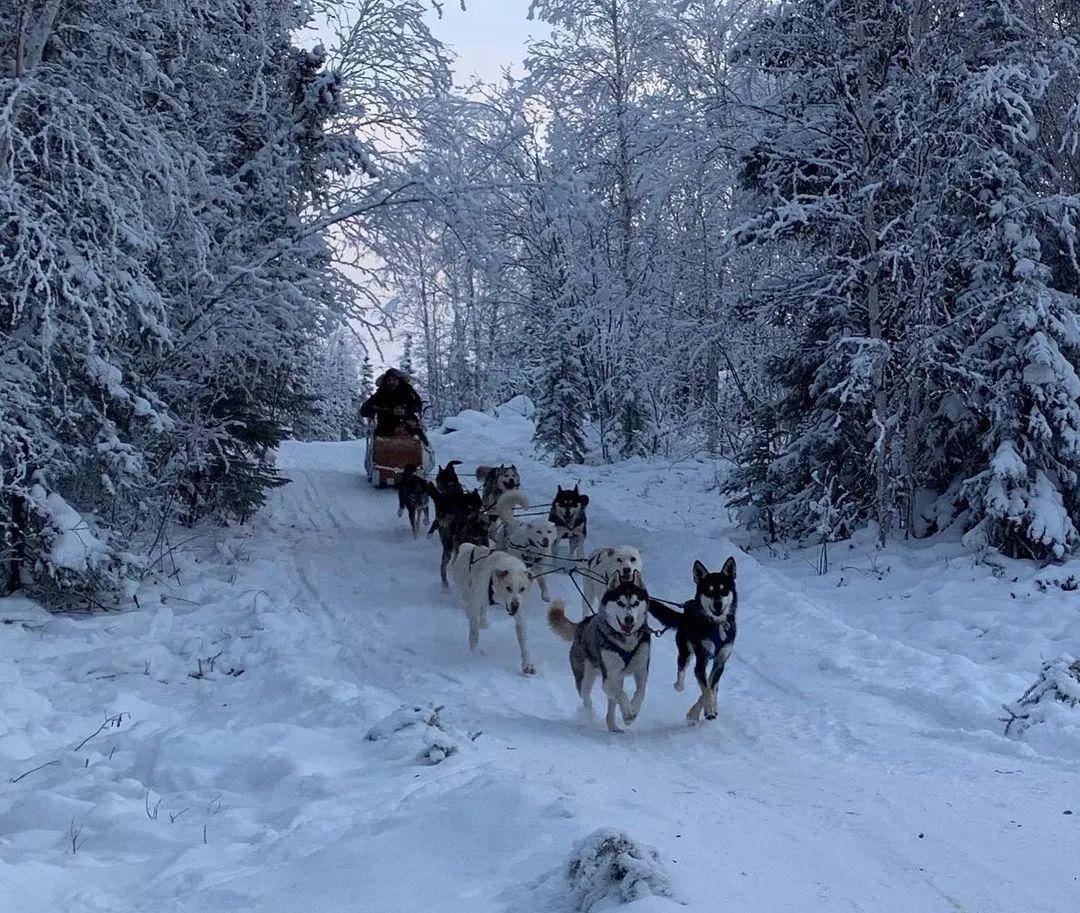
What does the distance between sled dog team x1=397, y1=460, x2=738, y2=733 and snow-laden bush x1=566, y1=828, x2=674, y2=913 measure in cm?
297

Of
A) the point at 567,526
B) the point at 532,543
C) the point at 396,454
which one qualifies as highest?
the point at 396,454

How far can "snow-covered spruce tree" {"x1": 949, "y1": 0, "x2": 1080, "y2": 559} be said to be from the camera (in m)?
10.4

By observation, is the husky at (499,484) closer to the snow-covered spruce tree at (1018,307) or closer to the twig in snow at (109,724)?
the snow-covered spruce tree at (1018,307)

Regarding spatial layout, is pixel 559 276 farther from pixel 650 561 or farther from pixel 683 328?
pixel 650 561

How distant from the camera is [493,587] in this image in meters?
8.86

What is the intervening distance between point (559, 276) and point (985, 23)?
37.3 feet

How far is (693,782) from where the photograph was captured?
228 inches

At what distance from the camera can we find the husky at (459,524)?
11.1 meters

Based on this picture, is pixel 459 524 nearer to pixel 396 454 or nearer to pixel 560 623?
pixel 560 623

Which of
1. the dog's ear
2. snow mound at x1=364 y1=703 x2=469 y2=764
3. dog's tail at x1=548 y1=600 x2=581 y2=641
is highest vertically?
the dog's ear

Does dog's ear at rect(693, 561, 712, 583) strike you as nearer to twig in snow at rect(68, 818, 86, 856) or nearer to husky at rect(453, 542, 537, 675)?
husky at rect(453, 542, 537, 675)

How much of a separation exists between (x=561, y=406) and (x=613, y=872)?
2119 cm

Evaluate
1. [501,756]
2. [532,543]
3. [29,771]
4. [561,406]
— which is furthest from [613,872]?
[561,406]

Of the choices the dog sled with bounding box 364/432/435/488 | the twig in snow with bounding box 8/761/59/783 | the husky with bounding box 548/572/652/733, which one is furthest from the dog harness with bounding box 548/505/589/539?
the twig in snow with bounding box 8/761/59/783
